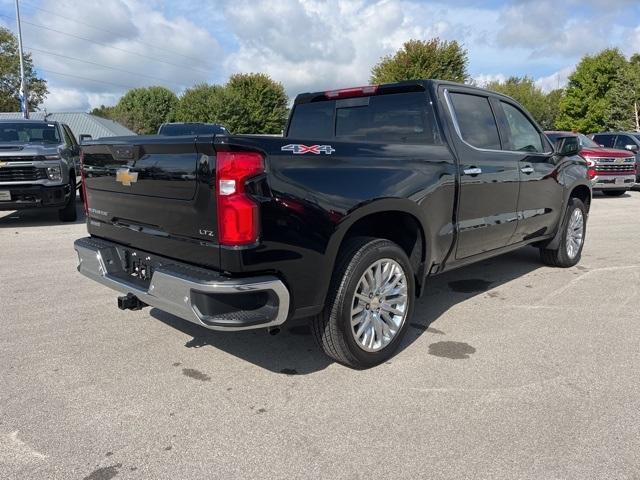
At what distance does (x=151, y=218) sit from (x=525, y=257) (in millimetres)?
5102

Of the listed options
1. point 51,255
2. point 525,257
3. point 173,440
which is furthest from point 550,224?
point 51,255

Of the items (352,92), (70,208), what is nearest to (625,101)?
(70,208)

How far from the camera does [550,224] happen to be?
18.6 feet

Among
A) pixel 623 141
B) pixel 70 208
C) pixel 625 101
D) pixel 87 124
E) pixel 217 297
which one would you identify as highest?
pixel 625 101

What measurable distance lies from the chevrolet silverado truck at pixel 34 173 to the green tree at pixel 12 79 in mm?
48695

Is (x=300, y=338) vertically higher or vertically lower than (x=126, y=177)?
lower

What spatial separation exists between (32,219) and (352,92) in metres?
8.15

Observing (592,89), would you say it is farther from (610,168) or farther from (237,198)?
(237,198)

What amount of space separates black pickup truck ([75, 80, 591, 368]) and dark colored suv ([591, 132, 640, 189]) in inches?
534

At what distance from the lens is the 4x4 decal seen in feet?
9.50

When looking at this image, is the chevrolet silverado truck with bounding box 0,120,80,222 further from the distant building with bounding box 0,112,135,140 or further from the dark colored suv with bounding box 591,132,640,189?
the distant building with bounding box 0,112,135,140

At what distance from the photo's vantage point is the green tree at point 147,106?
69.2m

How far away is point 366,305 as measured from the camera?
3432 mm

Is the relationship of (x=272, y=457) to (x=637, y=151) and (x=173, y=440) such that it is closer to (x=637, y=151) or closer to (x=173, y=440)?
(x=173, y=440)
